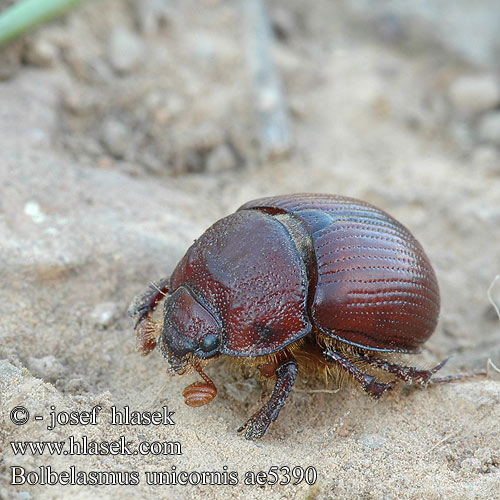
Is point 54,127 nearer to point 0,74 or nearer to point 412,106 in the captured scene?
point 0,74

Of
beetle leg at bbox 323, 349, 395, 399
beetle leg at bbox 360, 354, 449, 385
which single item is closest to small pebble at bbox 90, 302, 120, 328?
beetle leg at bbox 323, 349, 395, 399

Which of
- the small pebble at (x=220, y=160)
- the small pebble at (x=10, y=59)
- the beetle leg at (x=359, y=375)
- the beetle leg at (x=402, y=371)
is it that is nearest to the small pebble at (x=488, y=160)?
the small pebble at (x=220, y=160)

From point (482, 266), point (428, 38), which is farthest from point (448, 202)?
point (428, 38)

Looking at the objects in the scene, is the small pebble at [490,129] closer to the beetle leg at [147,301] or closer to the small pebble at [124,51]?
the small pebble at [124,51]

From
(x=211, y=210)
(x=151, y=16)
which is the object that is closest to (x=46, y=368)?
(x=211, y=210)

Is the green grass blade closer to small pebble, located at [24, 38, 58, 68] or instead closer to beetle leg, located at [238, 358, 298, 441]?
small pebble, located at [24, 38, 58, 68]

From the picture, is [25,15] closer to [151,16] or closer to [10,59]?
[10,59]
